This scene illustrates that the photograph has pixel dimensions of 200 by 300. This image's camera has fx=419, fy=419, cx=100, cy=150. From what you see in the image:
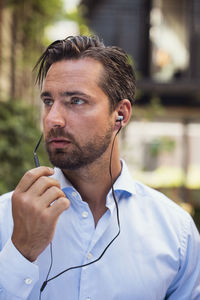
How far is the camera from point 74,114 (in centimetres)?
188

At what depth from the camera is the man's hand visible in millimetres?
1523

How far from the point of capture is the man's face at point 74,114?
1844mm

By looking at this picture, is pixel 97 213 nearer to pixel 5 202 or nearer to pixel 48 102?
pixel 5 202

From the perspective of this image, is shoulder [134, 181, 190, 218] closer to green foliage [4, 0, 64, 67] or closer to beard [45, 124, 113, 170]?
beard [45, 124, 113, 170]

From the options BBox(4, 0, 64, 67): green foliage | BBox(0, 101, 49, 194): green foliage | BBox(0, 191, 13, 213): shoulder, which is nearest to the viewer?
BBox(0, 191, 13, 213): shoulder

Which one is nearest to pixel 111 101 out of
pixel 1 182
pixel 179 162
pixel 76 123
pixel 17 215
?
pixel 76 123

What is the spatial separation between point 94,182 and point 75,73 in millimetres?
527

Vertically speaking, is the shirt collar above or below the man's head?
below

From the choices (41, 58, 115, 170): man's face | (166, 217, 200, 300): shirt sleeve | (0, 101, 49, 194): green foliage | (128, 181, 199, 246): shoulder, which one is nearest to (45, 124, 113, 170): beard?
(41, 58, 115, 170): man's face

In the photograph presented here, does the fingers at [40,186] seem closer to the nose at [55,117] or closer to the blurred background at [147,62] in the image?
the nose at [55,117]

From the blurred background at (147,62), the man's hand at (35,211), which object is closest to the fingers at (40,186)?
the man's hand at (35,211)

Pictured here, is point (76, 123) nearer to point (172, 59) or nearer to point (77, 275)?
point (77, 275)

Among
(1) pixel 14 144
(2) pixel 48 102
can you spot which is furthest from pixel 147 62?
(2) pixel 48 102

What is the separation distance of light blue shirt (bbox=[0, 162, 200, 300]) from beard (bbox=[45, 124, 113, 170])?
0.15 meters
